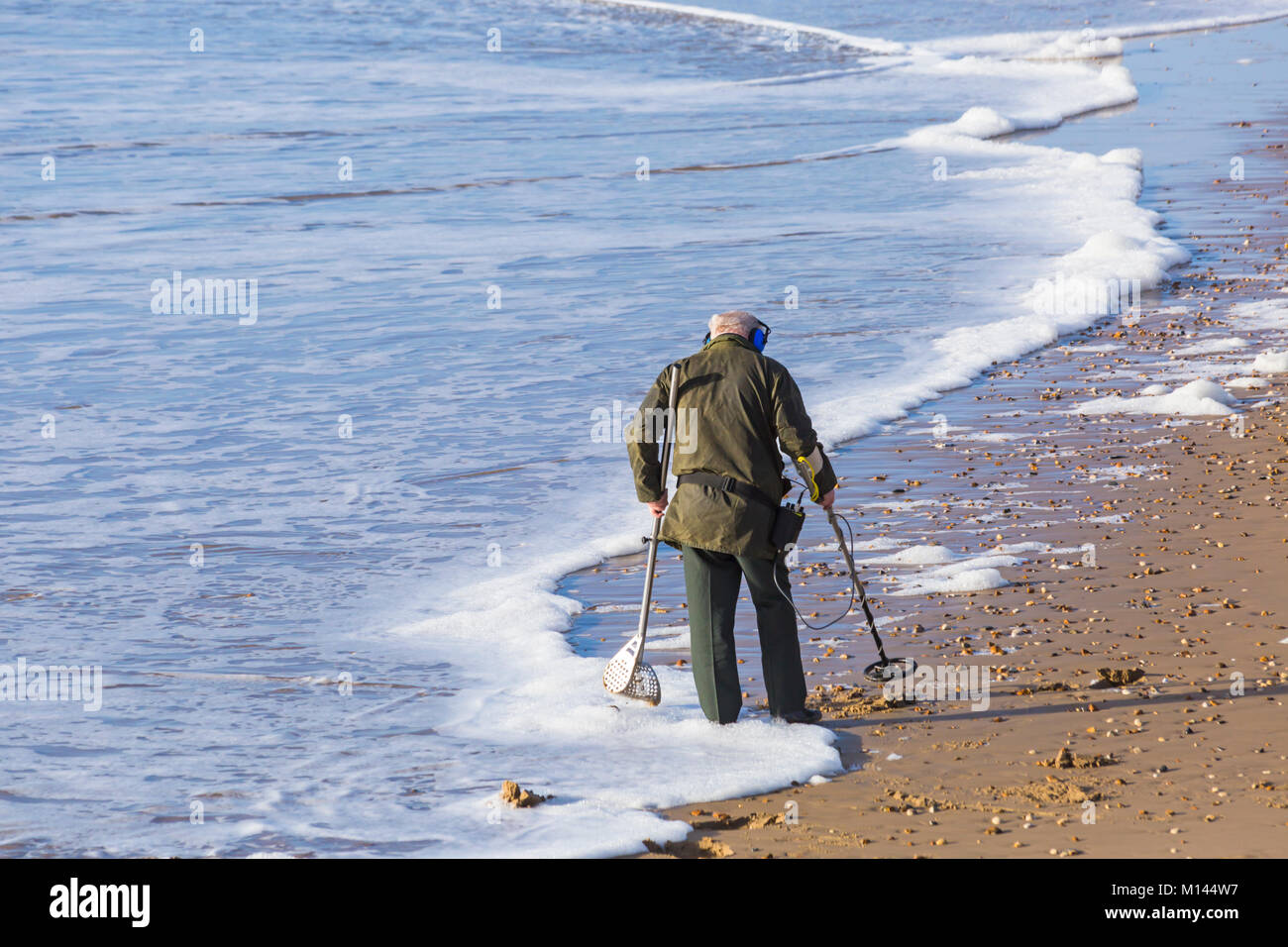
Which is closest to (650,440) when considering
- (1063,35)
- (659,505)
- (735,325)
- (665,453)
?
(665,453)

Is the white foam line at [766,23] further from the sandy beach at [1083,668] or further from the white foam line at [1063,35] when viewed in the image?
the sandy beach at [1083,668]

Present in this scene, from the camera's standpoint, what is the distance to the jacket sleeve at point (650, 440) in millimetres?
6309

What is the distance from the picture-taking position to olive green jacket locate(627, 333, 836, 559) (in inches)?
246

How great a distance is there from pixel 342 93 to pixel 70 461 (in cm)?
3175

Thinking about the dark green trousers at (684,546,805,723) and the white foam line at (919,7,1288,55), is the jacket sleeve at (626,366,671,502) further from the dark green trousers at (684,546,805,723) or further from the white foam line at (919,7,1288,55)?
the white foam line at (919,7,1288,55)

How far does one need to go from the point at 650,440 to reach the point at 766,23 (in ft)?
175

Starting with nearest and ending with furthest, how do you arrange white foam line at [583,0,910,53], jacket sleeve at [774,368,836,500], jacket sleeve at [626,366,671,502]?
jacket sleeve at [774,368,836,500]
jacket sleeve at [626,366,671,502]
white foam line at [583,0,910,53]

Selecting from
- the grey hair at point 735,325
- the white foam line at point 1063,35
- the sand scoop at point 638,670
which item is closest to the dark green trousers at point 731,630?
the sand scoop at point 638,670

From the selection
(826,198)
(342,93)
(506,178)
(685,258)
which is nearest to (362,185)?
(506,178)

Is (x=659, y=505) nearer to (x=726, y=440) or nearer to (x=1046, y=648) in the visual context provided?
(x=726, y=440)

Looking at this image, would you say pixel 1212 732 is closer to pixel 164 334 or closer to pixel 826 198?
pixel 164 334

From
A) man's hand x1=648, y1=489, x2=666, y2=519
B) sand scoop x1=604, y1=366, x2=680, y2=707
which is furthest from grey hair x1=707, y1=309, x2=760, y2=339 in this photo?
man's hand x1=648, y1=489, x2=666, y2=519

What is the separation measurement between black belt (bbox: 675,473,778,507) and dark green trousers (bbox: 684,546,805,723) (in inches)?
9.5

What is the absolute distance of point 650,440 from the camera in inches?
249
